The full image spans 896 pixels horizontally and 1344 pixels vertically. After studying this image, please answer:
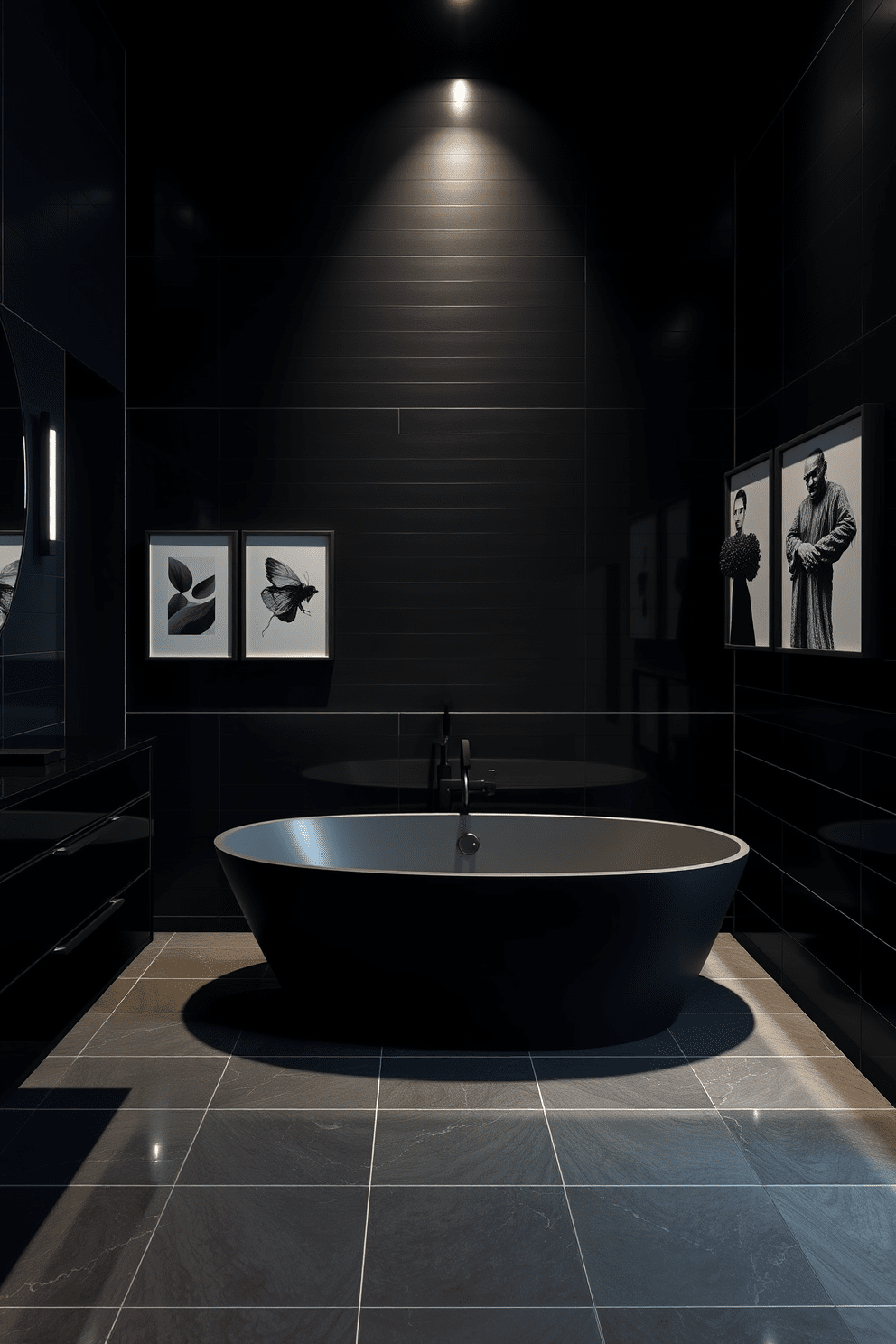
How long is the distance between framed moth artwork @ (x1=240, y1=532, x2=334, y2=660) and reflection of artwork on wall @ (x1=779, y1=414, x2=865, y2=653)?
67.8 inches

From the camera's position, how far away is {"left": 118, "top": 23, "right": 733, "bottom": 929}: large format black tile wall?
391 cm

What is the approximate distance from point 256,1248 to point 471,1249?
0.41 meters

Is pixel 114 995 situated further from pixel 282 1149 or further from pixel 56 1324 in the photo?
pixel 56 1324

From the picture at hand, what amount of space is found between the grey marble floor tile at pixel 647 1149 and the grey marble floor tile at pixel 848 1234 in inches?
4.9

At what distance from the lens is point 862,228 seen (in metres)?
2.72

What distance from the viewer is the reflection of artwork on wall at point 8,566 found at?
2805 mm

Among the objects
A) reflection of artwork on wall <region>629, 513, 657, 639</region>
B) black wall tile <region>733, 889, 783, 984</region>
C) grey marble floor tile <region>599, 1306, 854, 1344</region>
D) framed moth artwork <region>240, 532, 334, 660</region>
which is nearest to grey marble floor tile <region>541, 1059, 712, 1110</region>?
grey marble floor tile <region>599, 1306, 854, 1344</region>

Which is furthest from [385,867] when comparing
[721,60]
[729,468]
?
[721,60]

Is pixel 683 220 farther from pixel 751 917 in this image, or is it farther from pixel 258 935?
pixel 258 935

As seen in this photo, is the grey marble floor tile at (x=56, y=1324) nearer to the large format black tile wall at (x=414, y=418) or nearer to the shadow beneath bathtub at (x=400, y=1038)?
the shadow beneath bathtub at (x=400, y=1038)

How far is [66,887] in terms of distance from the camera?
2.35m

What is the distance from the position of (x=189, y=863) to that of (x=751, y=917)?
2.18m

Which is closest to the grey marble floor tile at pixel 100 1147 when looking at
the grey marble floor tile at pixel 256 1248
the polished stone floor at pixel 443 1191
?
the polished stone floor at pixel 443 1191

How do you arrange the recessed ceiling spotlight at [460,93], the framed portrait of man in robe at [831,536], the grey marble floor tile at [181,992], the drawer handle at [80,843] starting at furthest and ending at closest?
the recessed ceiling spotlight at [460,93], the grey marble floor tile at [181,992], the framed portrait of man in robe at [831,536], the drawer handle at [80,843]
